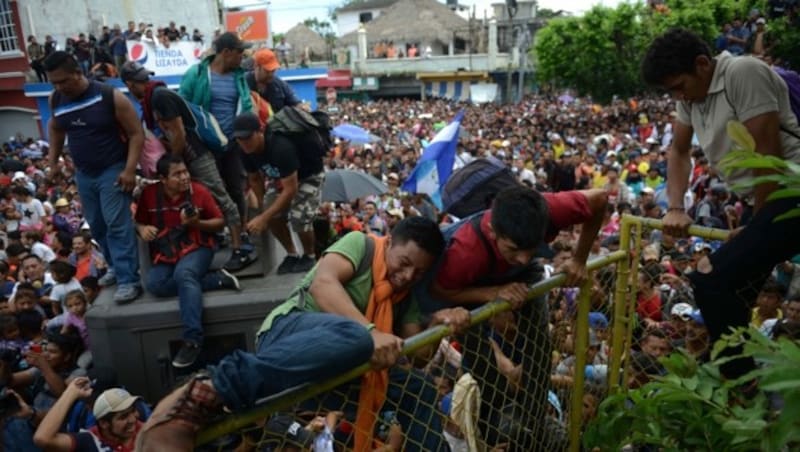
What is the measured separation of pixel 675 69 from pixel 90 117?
3898 mm

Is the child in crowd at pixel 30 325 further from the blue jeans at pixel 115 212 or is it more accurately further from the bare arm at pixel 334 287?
the bare arm at pixel 334 287

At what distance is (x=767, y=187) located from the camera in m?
2.72

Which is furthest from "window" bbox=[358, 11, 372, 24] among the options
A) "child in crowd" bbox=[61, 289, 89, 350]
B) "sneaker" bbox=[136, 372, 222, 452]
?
"sneaker" bbox=[136, 372, 222, 452]

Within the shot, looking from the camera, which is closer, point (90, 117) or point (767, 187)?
point (767, 187)

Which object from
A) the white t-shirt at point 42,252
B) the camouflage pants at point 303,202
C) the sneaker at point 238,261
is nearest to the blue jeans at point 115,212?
the sneaker at point 238,261

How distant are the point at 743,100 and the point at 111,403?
3.59 meters

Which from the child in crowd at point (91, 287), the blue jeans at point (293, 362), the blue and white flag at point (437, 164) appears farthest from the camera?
the blue and white flag at point (437, 164)

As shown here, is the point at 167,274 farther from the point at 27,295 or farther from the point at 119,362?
the point at 27,295

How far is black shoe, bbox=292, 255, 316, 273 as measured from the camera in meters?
5.06

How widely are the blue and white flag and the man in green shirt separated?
6.75m

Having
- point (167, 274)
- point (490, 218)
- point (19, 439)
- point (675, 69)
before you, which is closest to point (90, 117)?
point (167, 274)

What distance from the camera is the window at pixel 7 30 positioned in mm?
23562

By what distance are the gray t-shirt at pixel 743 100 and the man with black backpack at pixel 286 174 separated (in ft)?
8.90

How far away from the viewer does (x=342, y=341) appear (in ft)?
6.20
